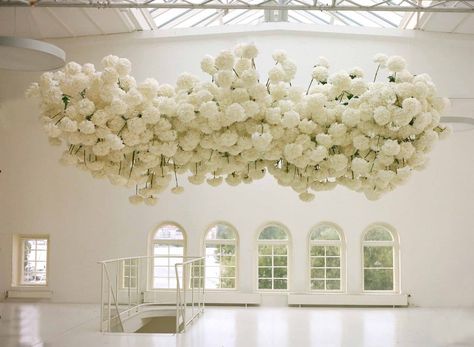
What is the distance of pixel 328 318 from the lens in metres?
11.9

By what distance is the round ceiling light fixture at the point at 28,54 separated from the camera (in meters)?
6.52

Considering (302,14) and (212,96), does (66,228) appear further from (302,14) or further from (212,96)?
(212,96)

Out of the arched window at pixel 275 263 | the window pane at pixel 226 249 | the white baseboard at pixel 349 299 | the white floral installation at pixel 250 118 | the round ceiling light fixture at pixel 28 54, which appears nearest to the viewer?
the white floral installation at pixel 250 118

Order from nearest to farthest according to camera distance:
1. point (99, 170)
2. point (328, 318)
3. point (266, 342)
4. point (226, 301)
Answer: point (99, 170) < point (266, 342) < point (328, 318) < point (226, 301)

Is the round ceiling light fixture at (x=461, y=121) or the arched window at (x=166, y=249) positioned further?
the arched window at (x=166, y=249)

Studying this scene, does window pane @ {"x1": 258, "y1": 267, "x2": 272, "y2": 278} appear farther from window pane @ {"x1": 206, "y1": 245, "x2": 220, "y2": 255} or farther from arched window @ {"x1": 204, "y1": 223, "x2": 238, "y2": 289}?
window pane @ {"x1": 206, "y1": 245, "x2": 220, "y2": 255}

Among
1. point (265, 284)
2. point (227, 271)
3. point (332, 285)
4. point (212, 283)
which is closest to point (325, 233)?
point (332, 285)

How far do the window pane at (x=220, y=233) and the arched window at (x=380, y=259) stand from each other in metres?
2.79

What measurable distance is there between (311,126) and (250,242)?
33.3ft

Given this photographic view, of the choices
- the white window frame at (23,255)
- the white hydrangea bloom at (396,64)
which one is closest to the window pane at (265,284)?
the white window frame at (23,255)

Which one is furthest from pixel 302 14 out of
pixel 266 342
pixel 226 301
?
pixel 266 342

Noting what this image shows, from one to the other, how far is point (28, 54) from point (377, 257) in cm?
927

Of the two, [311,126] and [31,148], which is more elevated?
[31,148]

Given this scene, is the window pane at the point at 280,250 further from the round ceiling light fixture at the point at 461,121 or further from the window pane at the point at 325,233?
the round ceiling light fixture at the point at 461,121
